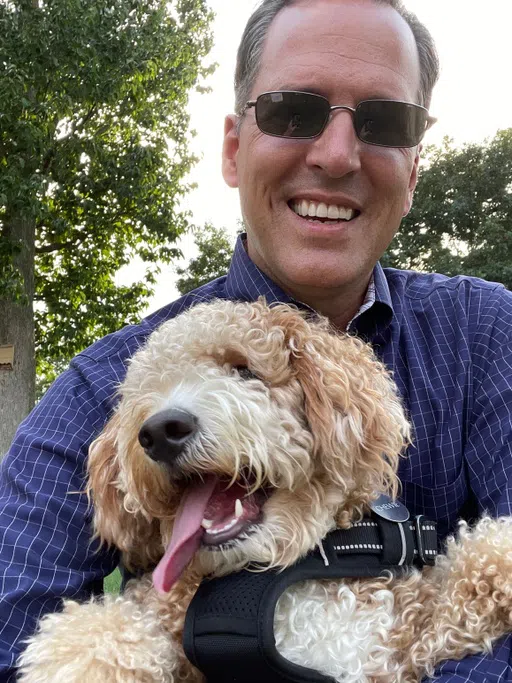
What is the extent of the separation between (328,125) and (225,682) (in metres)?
1.91

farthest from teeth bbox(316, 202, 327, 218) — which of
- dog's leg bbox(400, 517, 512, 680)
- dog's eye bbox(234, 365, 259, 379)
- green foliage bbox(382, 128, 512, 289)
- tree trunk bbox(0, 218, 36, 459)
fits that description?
green foliage bbox(382, 128, 512, 289)

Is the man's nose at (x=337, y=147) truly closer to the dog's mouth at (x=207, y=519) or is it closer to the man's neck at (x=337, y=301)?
the man's neck at (x=337, y=301)

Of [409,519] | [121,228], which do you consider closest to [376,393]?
[409,519]

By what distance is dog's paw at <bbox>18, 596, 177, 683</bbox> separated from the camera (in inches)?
73.3

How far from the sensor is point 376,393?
88.0 inches

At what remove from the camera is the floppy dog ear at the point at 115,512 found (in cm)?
220

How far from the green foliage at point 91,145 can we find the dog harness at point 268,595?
36.7 feet

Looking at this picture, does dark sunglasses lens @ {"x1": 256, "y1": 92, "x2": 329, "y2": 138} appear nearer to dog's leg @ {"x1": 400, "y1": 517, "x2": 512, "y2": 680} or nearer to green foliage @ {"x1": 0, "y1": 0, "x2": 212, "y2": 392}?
dog's leg @ {"x1": 400, "y1": 517, "x2": 512, "y2": 680}

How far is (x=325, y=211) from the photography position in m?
2.71

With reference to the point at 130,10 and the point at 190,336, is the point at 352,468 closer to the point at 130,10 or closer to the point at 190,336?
the point at 190,336

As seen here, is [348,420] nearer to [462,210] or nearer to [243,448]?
[243,448]

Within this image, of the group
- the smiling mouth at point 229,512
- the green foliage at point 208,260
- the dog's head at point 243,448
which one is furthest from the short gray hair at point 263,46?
the green foliage at point 208,260

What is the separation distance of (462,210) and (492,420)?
75.5 ft

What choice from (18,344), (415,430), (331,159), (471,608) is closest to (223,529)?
(471,608)
